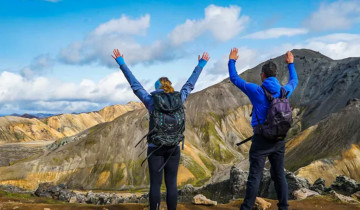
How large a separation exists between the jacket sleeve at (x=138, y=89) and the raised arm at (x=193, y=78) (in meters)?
0.92

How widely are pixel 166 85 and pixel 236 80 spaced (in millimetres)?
1675

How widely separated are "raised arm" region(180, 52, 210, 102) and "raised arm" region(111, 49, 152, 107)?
3.08ft

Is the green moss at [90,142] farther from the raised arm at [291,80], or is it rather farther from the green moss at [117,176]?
the raised arm at [291,80]

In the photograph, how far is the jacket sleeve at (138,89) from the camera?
8.78 metres

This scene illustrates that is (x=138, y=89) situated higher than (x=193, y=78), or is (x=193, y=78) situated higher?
(x=193, y=78)

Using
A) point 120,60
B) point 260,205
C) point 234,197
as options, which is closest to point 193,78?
point 120,60

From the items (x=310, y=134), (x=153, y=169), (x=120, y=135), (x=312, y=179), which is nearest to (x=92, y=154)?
(x=120, y=135)

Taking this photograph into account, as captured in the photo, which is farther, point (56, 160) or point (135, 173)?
point (56, 160)

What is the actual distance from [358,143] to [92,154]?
2913 inches

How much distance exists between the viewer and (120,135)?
11456 centimetres

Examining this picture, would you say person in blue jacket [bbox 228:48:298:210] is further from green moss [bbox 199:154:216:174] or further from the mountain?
green moss [bbox 199:154:216:174]

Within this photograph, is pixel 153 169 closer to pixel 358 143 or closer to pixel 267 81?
pixel 267 81

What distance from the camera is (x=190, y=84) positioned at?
9.64 m

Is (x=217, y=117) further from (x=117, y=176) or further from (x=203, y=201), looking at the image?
(x=203, y=201)
